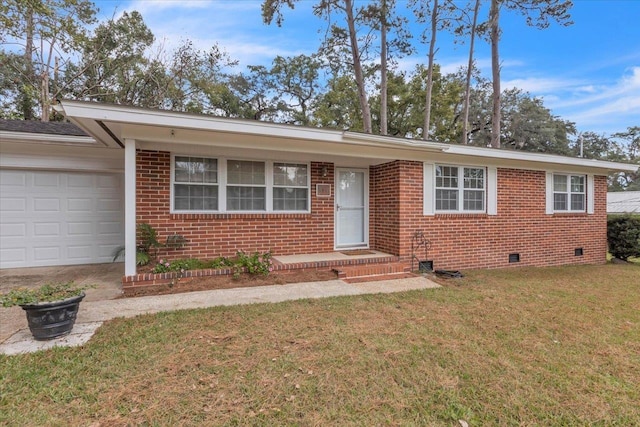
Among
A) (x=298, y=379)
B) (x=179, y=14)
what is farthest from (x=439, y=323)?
(x=179, y=14)

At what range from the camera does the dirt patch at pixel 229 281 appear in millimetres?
4672

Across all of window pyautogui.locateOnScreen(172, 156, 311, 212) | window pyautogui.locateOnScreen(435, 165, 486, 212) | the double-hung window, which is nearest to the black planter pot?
window pyautogui.locateOnScreen(172, 156, 311, 212)

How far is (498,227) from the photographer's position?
7367 millimetres

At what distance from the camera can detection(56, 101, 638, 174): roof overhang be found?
4.27 m

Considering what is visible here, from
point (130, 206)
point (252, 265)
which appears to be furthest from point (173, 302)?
point (130, 206)

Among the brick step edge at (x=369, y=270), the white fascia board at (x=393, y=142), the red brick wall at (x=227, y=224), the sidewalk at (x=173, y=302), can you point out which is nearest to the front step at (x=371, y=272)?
the brick step edge at (x=369, y=270)

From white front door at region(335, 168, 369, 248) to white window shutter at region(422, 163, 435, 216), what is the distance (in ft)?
4.39

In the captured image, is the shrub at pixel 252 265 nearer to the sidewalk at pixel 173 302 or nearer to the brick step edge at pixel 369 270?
the sidewalk at pixel 173 302

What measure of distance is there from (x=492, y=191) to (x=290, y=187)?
192 inches

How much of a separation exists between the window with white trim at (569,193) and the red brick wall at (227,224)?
6.26 metres

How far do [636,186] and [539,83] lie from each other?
3350 cm

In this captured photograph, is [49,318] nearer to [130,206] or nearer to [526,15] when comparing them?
[130,206]

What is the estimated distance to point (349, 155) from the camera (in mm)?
6105

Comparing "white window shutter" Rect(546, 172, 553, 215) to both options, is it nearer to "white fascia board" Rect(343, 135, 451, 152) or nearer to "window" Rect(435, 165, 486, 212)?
"window" Rect(435, 165, 486, 212)
